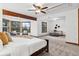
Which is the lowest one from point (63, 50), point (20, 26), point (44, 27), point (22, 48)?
point (63, 50)

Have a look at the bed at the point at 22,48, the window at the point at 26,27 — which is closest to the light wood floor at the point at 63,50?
the bed at the point at 22,48

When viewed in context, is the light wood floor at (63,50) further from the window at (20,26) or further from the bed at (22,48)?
the window at (20,26)

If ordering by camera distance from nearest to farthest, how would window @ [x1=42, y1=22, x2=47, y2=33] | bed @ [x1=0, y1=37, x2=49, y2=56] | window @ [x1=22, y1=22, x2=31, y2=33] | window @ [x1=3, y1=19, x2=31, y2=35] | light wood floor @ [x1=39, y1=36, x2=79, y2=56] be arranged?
1. bed @ [x1=0, y1=37, x2=49, y2=56]
2. light wood floor @ [x1=39, y1=36, x2=79, y2=56]
3. window @ [x1=3, y1=19, x2=31, y2=35]
4. window @ [x1=22, y1=22, x2=31, y2=33]
5. window @ [x1=42, y1=22, x2=47, y2=33]

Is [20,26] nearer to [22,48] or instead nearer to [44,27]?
[44,27]

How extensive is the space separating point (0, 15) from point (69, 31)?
4279 mm

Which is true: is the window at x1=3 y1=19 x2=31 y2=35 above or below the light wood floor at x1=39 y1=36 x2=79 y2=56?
above

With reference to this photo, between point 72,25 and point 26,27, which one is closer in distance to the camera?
point 72,25

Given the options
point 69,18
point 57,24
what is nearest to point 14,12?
point 69,18

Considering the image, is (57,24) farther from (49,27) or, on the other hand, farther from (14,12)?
(14,12)

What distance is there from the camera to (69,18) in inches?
264

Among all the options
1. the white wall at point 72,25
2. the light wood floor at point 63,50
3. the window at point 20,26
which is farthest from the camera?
the window at point 20,26

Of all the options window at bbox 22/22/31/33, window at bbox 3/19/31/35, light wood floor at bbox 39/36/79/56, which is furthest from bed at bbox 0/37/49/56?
window at bbox 22/22/31/33

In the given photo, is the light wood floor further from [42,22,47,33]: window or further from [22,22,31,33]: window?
[42,22,47,33]: window

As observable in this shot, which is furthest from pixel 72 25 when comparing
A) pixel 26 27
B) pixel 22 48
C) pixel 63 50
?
pixel 26 27
